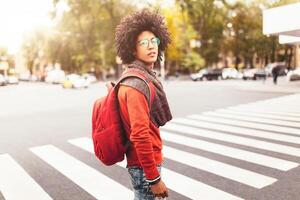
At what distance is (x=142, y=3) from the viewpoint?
155ft

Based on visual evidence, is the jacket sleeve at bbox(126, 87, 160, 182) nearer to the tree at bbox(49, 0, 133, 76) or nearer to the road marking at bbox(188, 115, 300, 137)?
the road marking at bbox(188, 115, 300, 137)

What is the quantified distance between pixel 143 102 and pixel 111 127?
31 cm

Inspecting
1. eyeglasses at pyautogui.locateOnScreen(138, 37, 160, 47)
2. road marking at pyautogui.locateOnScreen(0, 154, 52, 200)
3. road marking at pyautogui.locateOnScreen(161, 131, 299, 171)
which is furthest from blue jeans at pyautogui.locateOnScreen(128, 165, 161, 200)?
road marking at pyautogui.locateOnScreen(161, 131, 299, 171)

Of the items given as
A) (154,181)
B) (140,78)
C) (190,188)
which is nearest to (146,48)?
(140,78)

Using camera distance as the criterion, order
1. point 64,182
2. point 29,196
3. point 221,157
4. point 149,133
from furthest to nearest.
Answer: point 221,157
point 64,182
point 29,196
point 149,133

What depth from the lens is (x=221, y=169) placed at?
20.2 ft

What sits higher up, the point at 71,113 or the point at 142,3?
the point at 142,3

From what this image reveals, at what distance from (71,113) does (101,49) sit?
37671mm

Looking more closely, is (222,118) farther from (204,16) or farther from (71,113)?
(204,16)

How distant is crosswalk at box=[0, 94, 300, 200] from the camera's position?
17.4ft

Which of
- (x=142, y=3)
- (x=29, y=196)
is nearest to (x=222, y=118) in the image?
(x=29, y=196)

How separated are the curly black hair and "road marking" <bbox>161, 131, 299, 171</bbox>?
14.2 ft

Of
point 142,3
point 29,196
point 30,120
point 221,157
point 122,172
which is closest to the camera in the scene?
point 29,196

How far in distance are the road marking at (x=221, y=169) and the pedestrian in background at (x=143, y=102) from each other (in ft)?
10.2
